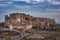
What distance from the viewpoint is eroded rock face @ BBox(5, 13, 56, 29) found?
253 centimetres

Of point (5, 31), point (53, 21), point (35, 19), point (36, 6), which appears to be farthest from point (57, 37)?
point (5, 31)

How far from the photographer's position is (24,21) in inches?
100.0

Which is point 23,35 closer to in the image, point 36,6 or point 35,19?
point 35,19

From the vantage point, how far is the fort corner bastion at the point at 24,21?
2531 millimetres

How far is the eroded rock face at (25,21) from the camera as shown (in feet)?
8.30

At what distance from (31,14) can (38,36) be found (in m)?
0.43

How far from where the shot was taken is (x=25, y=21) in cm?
254

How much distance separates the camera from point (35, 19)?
2.56 metres

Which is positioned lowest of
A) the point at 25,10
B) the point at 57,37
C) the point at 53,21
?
the point at 57,37

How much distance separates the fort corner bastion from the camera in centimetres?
253

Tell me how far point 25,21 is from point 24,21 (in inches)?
0.7

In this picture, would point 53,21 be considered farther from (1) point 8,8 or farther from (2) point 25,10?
(1) point 8,8

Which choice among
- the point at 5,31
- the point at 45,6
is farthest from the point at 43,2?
the point at 5,31

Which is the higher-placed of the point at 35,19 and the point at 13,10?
the point at 13,10
